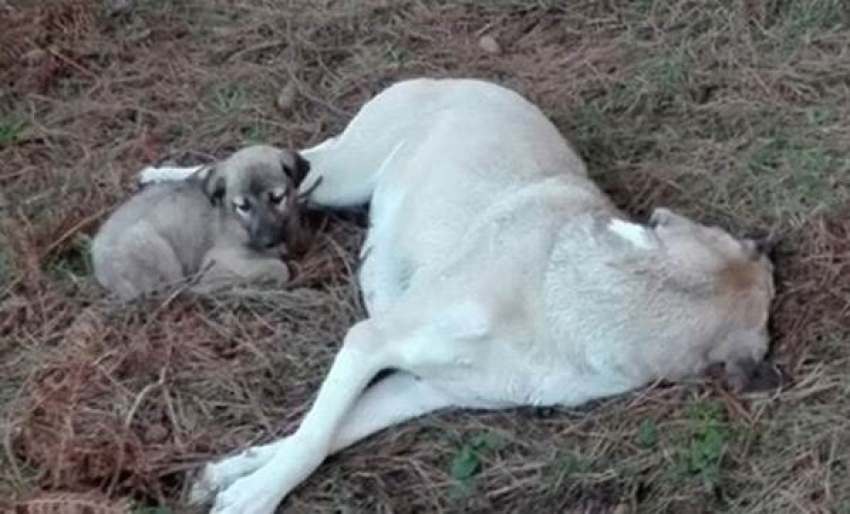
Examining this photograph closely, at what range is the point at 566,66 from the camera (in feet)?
23.2

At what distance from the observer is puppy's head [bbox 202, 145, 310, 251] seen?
591cm

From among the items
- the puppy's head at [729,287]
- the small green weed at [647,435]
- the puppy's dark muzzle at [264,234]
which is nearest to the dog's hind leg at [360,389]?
the small green weed at [647,435]

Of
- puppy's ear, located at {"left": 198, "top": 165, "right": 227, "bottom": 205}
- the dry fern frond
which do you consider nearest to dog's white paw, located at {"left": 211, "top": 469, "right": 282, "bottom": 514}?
the dry fern frond

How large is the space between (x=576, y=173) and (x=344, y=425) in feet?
3.73

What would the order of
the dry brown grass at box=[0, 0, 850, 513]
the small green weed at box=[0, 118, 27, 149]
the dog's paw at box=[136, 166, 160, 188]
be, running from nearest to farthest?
the dry brown grass at box=[0, 0, 850, 513]
the dog's paw at box=[136, 166, 160, 188]
the small green weed at box=[0, 118, 27, 149]

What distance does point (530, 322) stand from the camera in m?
5.16

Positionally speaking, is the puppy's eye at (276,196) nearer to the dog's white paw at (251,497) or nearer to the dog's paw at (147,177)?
the dog's paw at (147,177)

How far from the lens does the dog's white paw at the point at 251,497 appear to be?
5.03 metres

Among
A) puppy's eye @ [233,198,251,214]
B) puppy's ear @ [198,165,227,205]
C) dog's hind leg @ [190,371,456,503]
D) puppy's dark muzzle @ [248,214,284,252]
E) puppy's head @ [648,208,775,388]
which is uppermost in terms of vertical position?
puppy's head @ [648,208,775,388]

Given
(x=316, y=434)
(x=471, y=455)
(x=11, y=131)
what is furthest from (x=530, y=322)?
(x=11, y=131)

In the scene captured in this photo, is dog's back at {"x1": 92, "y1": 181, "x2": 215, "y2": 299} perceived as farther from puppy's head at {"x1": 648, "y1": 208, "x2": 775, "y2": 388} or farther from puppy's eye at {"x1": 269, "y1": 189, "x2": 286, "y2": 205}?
puppy's head at {"x1": 648, "y1": 208, "x2": 775, "y2": 388}

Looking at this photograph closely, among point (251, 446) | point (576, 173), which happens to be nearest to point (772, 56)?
point (576, 173)

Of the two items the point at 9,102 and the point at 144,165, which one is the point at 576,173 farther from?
the point at 9,102

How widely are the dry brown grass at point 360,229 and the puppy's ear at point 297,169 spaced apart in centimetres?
24
